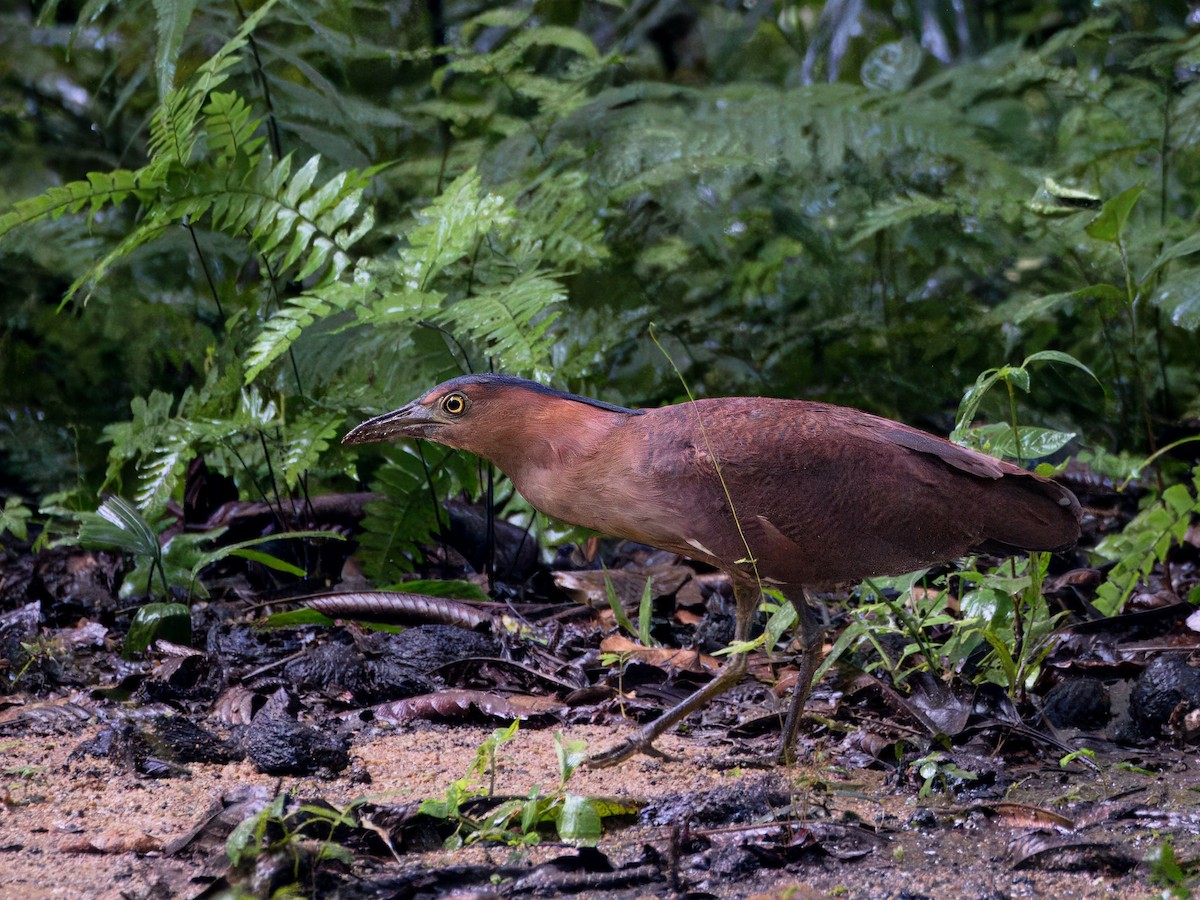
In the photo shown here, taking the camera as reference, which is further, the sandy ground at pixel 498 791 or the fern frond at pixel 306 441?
the fern frond at pixel 306 441

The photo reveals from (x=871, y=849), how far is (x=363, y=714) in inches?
68.5

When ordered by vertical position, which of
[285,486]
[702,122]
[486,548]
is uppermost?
[702,122]

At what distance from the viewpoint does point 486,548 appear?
17.3 ft

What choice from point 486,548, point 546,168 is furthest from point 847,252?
point 486,548

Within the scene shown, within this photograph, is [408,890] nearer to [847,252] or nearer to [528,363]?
[528,363]

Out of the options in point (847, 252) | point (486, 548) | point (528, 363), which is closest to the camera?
point (528, 363)

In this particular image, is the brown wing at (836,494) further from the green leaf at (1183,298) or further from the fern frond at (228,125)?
the fern frond at (228,125)

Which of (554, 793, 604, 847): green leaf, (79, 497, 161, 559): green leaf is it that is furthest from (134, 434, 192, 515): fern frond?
(554, 793, 604, 847): green leaf

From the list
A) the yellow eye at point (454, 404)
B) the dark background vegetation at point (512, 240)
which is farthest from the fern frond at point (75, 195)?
the yellow eye at point (454, 404)

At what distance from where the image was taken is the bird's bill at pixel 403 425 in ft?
11.7

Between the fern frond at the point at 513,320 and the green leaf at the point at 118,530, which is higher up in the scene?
the fern frond at the point at 513,320

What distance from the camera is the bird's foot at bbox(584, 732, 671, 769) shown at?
10.8 ft

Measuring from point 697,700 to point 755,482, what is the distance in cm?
70

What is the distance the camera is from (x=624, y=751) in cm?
331
